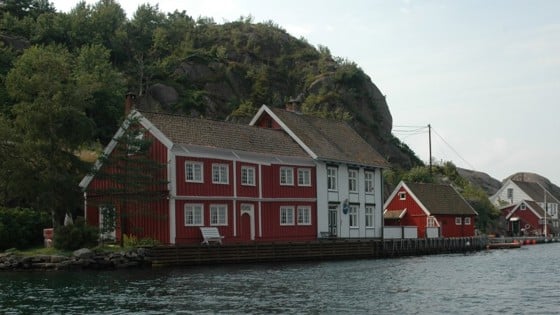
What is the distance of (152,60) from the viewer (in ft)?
334

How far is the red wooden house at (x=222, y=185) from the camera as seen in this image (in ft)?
152

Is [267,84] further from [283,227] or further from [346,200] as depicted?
[283,227]

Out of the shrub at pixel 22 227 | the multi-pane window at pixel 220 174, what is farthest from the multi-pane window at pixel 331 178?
the shrub at pixel 22 227

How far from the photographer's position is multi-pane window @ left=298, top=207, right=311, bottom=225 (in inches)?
2180

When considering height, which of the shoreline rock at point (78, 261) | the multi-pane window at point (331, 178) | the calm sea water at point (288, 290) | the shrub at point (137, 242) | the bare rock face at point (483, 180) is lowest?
the calm sea water at point (288, 290)

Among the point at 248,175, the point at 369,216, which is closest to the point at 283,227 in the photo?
the point at 248,175

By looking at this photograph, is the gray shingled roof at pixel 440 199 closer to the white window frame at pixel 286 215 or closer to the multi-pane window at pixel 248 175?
the white window frame at pixel 286 215

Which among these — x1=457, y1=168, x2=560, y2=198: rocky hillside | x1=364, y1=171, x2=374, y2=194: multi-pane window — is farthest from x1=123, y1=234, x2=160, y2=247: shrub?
x1=457, y1=168, x2=560, y2=198: rocky hillside

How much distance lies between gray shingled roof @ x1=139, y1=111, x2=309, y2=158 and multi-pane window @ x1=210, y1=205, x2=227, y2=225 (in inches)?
151

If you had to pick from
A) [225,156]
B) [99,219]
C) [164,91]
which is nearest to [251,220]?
[225,156]

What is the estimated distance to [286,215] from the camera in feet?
178

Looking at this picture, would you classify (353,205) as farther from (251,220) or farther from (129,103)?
(129,103)

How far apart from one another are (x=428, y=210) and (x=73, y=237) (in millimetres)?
37601

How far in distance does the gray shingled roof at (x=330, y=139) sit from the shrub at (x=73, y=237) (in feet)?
61.6
